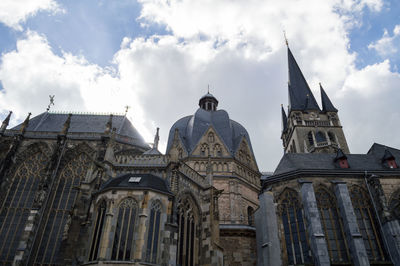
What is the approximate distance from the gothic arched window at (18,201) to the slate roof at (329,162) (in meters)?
14.8

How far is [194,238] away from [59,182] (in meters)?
9.81

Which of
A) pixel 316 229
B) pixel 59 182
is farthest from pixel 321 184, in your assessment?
pixel 59 182

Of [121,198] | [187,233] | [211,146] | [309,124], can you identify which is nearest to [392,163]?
[211,146]

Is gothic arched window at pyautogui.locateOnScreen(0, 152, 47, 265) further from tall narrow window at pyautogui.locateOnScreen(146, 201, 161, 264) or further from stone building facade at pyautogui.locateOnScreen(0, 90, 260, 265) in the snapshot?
tall narrow window at pyautogui.locateOnScreen(146, 201, 161, 264)

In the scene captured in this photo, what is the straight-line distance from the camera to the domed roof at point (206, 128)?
78.3 ft

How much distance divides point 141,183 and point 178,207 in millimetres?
2100

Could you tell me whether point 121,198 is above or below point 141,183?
below

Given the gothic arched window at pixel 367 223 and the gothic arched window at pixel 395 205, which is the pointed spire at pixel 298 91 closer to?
the gothic arched window at pixel 395 205

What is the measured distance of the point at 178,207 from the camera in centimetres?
1334

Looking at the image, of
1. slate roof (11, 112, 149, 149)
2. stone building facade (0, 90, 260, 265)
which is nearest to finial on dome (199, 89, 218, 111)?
stone building facade (0, 90, 260, 265)

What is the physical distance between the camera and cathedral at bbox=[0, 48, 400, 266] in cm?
1189

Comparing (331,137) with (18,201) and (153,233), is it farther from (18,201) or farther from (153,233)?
(18,201)

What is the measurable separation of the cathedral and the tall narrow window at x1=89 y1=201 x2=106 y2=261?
0.14ft

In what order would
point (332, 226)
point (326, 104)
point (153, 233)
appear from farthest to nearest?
point (326, 104) → point (332, 226) → point (153, 233)
